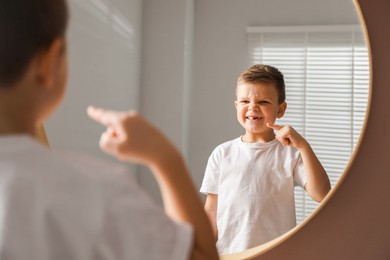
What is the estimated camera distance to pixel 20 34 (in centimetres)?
24

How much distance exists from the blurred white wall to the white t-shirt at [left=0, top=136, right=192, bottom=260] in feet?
1.26

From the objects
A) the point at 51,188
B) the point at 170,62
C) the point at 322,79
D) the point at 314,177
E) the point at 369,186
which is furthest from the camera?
the point at 322,79

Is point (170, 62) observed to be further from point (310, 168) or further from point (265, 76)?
point (310, 168)

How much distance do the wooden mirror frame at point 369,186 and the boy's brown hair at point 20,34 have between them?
1.10 ft

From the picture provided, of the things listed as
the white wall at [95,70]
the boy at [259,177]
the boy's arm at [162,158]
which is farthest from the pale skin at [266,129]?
the boy's arm at [162,158]

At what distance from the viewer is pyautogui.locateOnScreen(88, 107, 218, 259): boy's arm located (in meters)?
0.28

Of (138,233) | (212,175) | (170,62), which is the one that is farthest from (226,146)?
(138,233)

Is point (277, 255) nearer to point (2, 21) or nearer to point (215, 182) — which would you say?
point (215, 182)

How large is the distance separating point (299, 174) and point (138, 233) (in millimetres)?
378

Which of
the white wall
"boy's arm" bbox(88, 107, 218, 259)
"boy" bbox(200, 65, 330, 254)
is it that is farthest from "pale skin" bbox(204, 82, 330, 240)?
"boy's arm" bbox(88, 107, 218, 259)

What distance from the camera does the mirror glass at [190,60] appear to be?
0.64 metres

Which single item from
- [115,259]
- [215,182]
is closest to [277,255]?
[215,182]

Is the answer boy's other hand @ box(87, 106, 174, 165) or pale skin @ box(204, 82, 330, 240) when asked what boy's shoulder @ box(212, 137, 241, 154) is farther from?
boy's other hand @ box(87, 106, 174, 165)

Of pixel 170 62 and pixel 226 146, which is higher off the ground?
pixel 170 62
